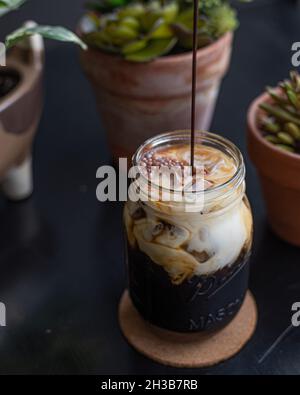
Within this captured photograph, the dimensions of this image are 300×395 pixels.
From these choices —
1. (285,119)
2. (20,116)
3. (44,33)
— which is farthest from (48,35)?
(285,119)

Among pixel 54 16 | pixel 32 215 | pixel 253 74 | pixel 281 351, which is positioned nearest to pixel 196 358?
pixel 281 351

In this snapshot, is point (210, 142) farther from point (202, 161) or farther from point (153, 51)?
point (153, 51)

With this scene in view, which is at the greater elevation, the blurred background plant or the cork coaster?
the blurred background plant

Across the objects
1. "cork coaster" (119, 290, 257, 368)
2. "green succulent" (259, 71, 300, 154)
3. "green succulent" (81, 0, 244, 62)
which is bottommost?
"cork coaster" (119, 290, 257, 368)

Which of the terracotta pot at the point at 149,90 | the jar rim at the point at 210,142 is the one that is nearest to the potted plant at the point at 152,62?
the terracotta pot at the point at 149,90

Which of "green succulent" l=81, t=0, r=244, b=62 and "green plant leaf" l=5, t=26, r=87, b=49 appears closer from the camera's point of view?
"green plant leaf" l=5, t=26, r=87, b=49

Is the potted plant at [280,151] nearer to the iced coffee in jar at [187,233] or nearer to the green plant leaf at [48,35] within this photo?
the iced coffee in jar at [187,233]

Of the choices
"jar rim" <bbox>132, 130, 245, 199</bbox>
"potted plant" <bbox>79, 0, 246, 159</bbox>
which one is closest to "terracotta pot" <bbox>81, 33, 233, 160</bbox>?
"potted plant" <bbox>79, 0, 246, 159</bbox>

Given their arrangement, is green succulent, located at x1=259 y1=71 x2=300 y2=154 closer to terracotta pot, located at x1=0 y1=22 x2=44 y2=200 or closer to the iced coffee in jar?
the iced coffee in jar
